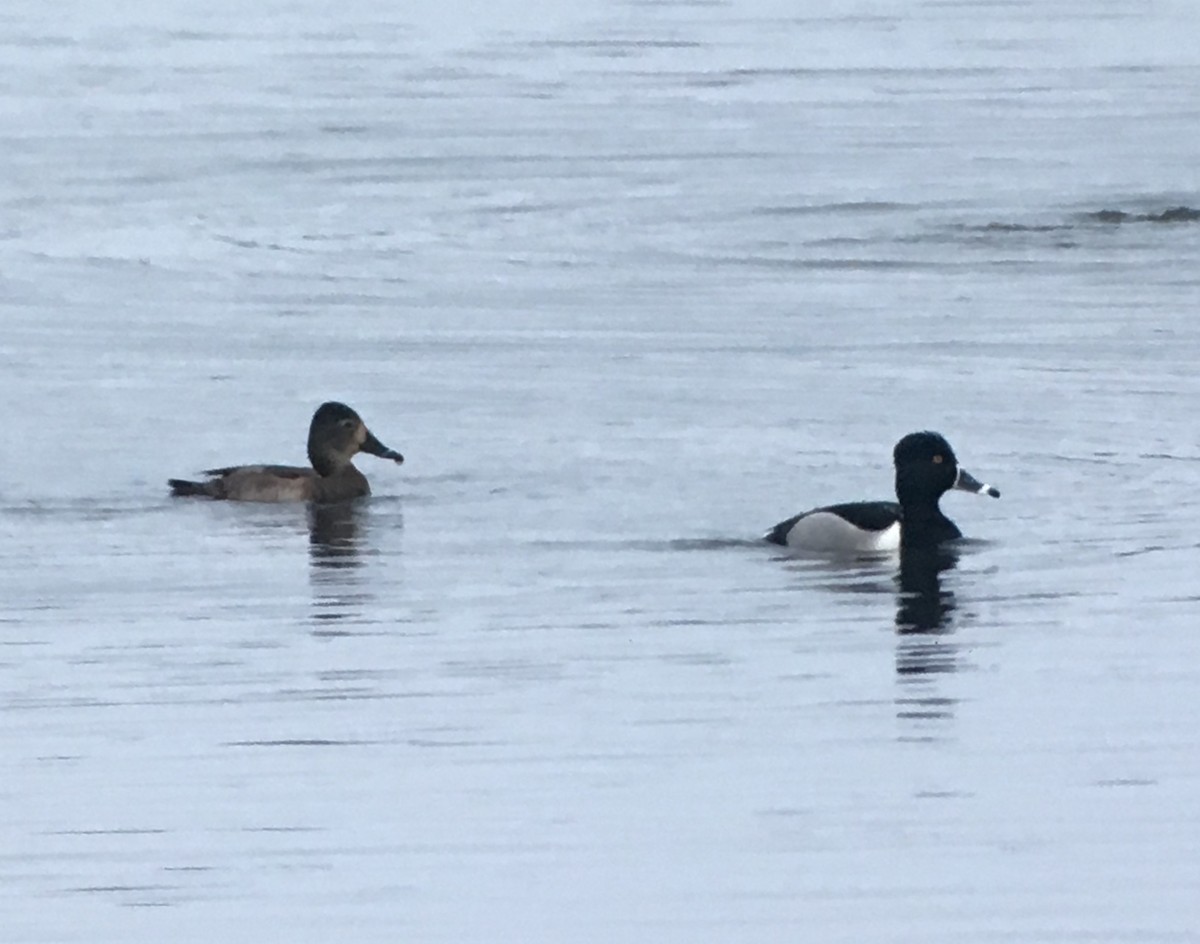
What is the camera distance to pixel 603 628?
1390cm

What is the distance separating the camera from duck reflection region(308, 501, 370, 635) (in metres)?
14.6

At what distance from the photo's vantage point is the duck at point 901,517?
15.9 metres

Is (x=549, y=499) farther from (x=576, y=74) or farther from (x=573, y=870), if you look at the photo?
(x=576, y=74)

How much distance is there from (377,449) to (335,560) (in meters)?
2.05

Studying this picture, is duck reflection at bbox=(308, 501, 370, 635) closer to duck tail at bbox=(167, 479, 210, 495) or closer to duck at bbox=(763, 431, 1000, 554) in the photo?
→ duck tail at bbox=(167, 479, 210, 495)

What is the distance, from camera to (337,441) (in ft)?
58.6

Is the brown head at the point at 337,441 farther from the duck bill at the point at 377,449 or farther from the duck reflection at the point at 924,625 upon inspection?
the duck reflection at the point at 924,625

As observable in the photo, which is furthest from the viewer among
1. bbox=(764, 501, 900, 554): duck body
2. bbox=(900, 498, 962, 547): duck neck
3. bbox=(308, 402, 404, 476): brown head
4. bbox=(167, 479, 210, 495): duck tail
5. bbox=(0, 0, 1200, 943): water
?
bbox=(308, 402, 404, 476): brown head

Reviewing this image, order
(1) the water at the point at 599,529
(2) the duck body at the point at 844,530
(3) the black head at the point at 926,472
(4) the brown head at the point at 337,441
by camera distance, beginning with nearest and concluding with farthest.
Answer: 1. (1) the water at the point at 599,529
2. (2) the duck body at the point at 844,530
3. (3) the black head at the point at 926,472
4. (4) the brown head at the point at 337,441

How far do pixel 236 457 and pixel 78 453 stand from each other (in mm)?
899

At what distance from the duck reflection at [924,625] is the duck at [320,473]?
3.33 m

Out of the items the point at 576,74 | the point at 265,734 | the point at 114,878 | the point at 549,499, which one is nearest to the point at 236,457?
the point at 549,499

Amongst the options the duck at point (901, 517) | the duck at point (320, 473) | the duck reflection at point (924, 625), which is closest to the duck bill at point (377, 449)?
the duck at point (320, 473)

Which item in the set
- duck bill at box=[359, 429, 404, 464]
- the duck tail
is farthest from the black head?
the duck tail
